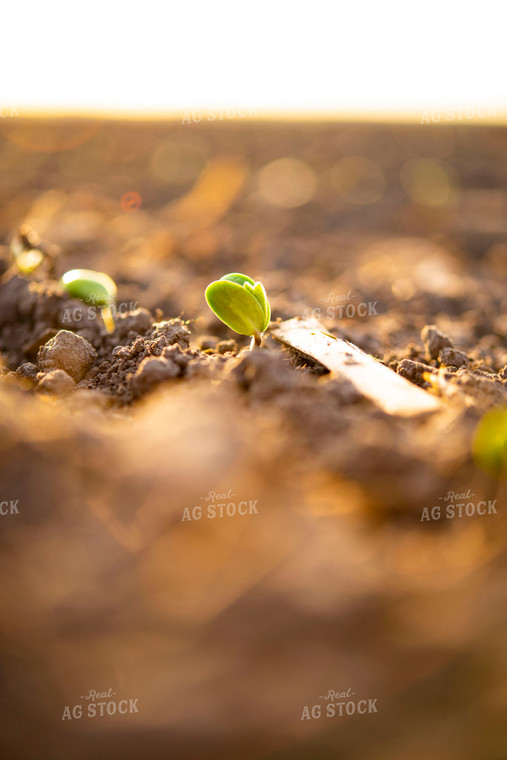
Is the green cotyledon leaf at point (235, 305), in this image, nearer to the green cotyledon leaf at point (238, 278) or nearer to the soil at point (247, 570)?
the green cotyledon leaf at point (238, 278)

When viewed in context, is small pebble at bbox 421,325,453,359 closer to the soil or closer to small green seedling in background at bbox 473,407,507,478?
the soil

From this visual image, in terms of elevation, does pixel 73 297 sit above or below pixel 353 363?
above

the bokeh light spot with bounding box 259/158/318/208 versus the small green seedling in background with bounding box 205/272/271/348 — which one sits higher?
the bokeh light spot with bounding box 259/158/318/208

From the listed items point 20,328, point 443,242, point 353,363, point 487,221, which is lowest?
point 353,363

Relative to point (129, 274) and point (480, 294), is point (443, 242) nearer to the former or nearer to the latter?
point (480, 294)

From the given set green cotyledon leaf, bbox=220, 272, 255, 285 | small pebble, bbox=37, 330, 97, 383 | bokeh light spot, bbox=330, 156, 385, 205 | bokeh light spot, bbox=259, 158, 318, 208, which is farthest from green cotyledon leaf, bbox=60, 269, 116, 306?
bokeh light spot, bbox=330, 156, 385, 205

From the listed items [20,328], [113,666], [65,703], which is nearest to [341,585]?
[113,666]

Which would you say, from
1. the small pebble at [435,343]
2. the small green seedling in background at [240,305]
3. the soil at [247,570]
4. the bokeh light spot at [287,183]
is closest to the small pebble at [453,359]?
the small pebble at [435,343]
